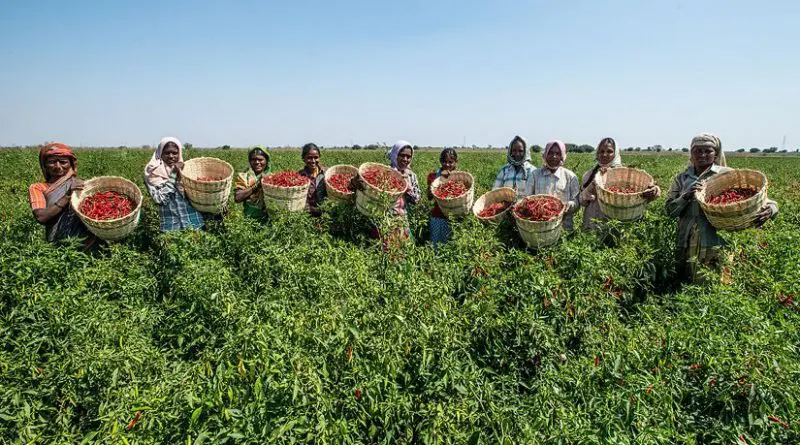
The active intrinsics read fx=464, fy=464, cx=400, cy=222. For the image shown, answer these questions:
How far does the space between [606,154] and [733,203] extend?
1742mm

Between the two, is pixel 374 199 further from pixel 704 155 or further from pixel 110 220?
pixel 704 155

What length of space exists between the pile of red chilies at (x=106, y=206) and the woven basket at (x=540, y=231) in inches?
159

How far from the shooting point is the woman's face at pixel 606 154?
5672 millimetres

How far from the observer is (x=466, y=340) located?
2.93 meters

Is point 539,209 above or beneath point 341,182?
beneath

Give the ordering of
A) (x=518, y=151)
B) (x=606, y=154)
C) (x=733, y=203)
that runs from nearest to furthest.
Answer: (x=733, y=203), (x=606, y=154), (x=518, y=151)

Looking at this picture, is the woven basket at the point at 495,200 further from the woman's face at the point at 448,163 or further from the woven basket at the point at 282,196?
the woven basket at the point at 282,196

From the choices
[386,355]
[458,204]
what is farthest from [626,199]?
[386,355]

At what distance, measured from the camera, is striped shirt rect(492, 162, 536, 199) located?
5.92 metres

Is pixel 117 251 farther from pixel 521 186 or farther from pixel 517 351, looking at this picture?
pixel 521 186

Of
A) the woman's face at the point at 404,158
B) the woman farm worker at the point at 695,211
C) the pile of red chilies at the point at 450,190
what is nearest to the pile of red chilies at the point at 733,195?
the woman farm worker at the point at 695,211

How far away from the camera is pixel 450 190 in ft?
18.3

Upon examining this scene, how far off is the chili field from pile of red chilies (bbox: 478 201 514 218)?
1.50 metres

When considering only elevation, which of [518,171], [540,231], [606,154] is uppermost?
[606,154]
